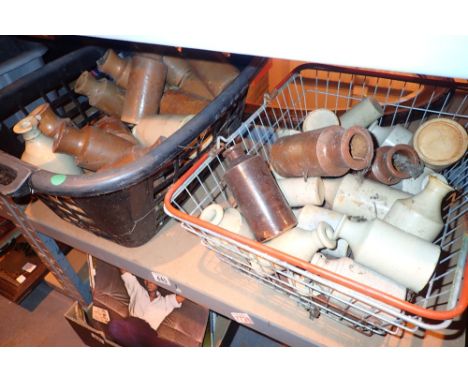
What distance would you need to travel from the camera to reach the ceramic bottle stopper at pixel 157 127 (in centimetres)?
74

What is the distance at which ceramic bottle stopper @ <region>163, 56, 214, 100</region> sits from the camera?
0.90 m

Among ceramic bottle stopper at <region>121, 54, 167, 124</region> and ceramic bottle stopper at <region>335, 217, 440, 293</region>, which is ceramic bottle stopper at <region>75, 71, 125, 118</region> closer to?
ceramic bottle stopper at <region>121, 54, 167, 124</region>

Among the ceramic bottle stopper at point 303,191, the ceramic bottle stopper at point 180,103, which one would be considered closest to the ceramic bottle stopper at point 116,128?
the ceramic bottle stopper at point 180,103

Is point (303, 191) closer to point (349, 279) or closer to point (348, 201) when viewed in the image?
point (348, 201)

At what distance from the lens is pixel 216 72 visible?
0.89 metres

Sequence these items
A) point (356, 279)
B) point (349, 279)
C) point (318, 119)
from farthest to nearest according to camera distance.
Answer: point (318, 119)
point (356, 279)
point (349, 279)

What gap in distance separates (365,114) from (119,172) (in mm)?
582

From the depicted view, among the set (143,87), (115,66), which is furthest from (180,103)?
(115,66)

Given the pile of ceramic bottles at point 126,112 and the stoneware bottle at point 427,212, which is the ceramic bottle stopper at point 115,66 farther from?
the stoneware bottle at point 427,212

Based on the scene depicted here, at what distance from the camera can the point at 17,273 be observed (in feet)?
4.86

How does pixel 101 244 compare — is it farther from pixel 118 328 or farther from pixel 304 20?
pixel 304 20

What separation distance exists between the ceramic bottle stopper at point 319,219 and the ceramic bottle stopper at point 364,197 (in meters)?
0.05

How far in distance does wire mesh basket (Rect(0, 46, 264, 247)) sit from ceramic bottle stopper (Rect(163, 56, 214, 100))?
127mm

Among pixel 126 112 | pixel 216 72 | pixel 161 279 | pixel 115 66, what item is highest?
pixel 216 72
